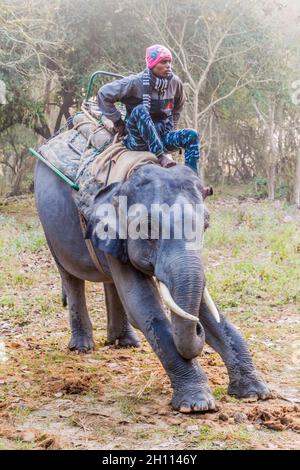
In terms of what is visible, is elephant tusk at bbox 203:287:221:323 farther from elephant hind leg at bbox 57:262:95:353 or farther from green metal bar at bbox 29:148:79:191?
elephant hind leg at bbox 57:262:95:353

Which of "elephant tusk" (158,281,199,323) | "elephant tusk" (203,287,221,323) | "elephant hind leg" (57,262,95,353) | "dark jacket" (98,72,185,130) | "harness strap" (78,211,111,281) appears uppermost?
"dark jacket" (98,72,185,130)

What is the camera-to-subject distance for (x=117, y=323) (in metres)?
5.83

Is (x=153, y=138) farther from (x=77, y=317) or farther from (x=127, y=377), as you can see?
(x=77, y=317)

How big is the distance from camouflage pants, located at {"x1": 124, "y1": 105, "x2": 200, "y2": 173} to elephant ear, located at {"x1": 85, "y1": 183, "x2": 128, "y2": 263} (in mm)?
335

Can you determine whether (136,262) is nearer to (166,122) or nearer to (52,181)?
(166,122)

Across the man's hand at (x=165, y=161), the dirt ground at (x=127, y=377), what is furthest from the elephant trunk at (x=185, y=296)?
the man's hand at (x=165, y=161)

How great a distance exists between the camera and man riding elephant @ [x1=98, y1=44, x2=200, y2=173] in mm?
4402

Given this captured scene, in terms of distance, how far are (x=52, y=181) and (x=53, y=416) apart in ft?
6.72

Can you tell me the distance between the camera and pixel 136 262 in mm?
4199

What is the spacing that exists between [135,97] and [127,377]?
1.99 metres

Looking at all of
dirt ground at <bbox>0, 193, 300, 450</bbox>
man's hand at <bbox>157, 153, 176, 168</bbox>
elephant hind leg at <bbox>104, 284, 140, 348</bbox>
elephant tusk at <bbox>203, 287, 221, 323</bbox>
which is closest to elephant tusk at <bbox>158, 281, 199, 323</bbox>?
elephant tusk at <bbox>203, 287, 221, 323</bbox>

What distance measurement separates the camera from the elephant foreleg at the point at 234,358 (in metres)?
4.34

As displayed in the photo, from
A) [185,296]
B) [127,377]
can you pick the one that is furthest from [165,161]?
[127,377]
